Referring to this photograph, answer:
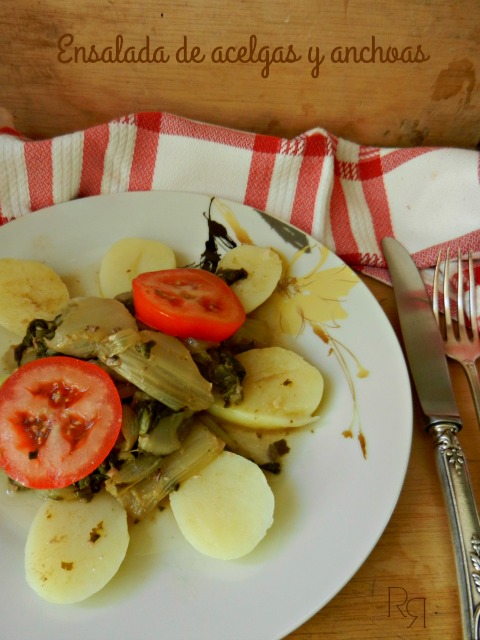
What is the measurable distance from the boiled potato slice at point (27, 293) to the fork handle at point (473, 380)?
3.35 feet

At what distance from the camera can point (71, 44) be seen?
1620 mm

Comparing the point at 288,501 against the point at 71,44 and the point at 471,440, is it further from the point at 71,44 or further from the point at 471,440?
the point at 71,44

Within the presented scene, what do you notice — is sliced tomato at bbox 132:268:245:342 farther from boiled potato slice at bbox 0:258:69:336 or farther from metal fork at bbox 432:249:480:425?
metal fork at bbox 432:249:480:425

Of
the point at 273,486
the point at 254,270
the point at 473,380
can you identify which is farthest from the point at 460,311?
the point at 273,486

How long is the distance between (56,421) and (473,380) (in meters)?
1.01

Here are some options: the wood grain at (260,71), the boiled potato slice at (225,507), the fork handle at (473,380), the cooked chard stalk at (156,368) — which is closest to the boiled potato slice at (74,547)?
the boiled potato slice at (225,507)

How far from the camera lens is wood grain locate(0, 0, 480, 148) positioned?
158 centimetres

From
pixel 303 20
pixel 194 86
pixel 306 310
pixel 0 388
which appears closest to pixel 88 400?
pixel 0 388

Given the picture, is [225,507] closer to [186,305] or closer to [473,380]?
[186,305]

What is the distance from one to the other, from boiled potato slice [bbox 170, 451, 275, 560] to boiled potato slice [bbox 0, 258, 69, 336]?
524mm

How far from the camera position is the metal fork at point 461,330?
1.51 m

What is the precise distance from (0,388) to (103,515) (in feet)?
1.09

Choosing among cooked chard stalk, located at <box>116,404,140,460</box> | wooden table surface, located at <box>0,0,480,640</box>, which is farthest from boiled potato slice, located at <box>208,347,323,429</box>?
Answer: wooden table surface, located at <box>0,0,480,640</box>

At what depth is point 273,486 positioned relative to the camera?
4.24ft
